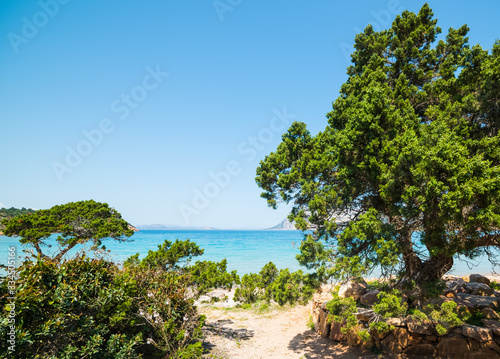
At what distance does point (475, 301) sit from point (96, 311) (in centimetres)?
1038

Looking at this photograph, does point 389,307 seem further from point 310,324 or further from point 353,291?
point 310,324

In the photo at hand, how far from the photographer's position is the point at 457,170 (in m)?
4.83

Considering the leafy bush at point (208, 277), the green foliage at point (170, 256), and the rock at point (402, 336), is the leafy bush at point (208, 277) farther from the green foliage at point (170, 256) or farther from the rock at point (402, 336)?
the rock at point (402, 336)

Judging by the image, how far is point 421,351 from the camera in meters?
6.89

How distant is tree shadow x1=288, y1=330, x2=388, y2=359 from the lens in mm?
7570

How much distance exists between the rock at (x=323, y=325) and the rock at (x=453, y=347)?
3153 millimetres

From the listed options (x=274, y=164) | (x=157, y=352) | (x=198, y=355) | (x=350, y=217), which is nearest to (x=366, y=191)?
(x=350, y=217)

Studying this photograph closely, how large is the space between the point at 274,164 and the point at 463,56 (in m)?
5.74

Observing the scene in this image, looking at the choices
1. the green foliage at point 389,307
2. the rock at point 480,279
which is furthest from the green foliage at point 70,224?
the rock at point 480,279

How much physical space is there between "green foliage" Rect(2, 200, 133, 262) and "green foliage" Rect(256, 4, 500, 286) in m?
5.52

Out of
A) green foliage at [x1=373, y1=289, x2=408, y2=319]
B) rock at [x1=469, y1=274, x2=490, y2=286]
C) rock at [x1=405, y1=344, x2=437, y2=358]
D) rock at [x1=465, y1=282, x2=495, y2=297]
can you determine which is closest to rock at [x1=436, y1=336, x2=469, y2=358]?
rock at [x1=405, y1=344, x2=437, y2=358]

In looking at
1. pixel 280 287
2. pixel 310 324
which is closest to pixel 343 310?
pixel 280 287

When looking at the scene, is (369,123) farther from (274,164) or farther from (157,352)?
(157,352)

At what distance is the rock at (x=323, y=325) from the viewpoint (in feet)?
29.0
